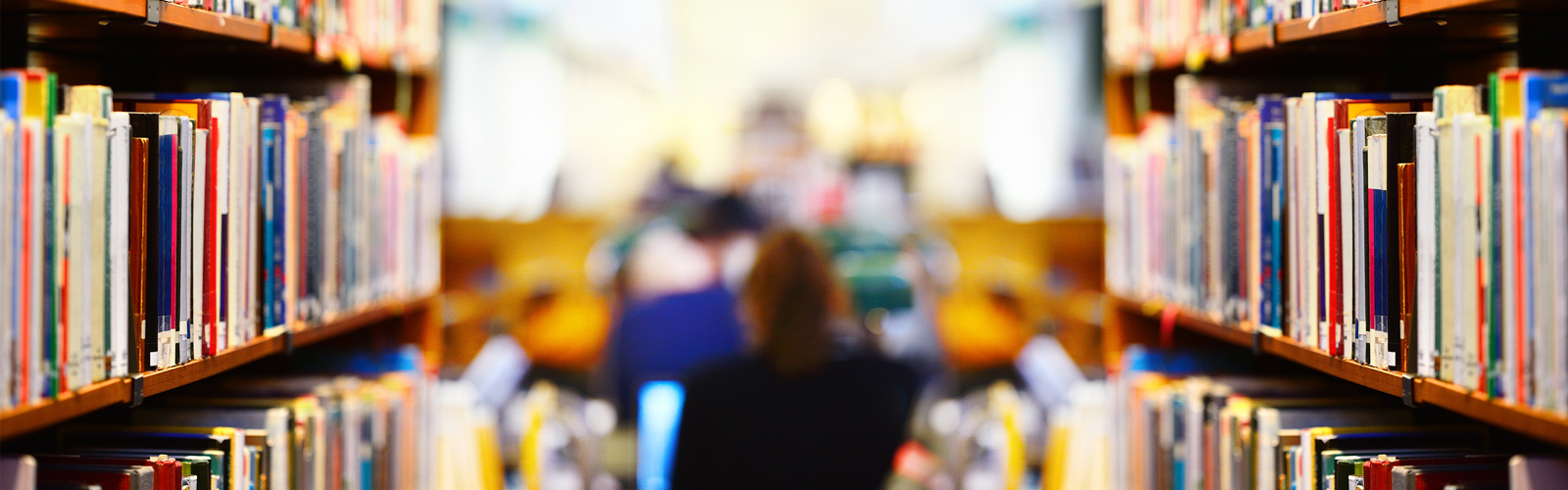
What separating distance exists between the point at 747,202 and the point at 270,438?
8.06 ft

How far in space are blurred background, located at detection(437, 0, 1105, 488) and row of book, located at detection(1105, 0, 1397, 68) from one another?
1.17m

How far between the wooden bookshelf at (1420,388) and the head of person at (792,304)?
0.68 meters

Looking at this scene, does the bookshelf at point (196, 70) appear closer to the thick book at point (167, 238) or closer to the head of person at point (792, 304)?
the thick book at point (167, 238)

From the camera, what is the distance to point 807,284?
2.33 m

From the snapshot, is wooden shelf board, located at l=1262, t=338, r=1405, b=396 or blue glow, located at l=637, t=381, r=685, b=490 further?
blue glow, located at l=637, t=381, r=685, b=490

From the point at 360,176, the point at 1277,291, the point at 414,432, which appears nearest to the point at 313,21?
the point at 360,176

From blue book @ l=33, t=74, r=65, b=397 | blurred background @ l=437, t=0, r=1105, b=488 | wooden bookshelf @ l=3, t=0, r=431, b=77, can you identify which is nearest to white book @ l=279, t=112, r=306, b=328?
wooden bookshelf @ l=3, t=0, r=431, b=77

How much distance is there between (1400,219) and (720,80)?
3.19 m

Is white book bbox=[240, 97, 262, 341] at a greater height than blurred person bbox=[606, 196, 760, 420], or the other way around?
white book bbox=[240, 97, 262, 341]

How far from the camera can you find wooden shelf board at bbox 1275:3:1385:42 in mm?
1334

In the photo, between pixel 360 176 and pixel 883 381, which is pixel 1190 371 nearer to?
pixel 883 381

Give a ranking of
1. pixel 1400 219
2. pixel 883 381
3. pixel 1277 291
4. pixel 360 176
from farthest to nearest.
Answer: pixel 883 381 < pixel 360 176 < pixel 1277 291 < pixel 1400 219

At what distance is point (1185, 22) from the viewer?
2049 mm

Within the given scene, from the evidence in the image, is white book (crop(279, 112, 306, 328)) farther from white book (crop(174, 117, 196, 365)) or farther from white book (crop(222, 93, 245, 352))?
white book (crop(174, 117, 196, 365))
